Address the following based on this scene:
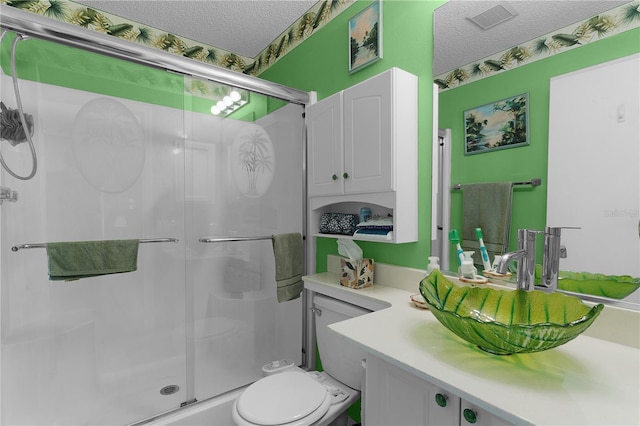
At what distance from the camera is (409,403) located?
0.85 meters

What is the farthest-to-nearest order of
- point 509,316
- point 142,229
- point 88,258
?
point 142,229, point 88,258, point 509,316

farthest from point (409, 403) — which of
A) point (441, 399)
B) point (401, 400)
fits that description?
point (441, 399)

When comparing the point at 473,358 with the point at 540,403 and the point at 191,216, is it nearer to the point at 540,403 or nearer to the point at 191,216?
the point at 540,403

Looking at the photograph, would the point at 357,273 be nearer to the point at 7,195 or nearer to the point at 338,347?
the point at 338,347

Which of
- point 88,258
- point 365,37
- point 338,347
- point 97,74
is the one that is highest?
point 365,37

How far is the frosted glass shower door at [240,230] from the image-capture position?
1788 millimetres

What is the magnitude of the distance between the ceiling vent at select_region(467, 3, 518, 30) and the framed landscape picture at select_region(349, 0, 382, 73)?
0.49 meters

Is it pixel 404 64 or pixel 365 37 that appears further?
pixel 365 37

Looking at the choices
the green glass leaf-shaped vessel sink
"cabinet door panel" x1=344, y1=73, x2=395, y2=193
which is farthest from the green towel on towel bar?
the green glass leaf-shaped vessel sink

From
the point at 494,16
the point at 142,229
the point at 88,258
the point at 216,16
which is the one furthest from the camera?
the point at 216,16

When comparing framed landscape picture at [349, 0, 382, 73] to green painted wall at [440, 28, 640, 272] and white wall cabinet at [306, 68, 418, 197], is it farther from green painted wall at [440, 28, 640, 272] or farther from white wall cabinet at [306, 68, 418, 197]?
green painted wall at [440, 28, 640, 272]

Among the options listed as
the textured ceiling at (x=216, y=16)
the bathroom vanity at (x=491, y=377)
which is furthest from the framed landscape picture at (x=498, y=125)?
the textured ceiling at (x=216, y=16)

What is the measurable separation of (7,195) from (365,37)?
1906mm

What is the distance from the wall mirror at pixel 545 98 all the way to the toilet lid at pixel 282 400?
0.82 meters
